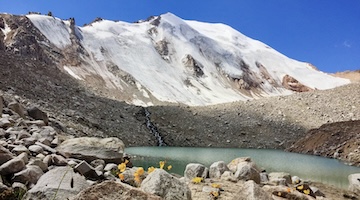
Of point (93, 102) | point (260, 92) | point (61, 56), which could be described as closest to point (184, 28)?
point (260, 92)

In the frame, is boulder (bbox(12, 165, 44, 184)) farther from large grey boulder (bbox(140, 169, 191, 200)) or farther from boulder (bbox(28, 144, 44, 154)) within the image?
large grey boulder (bbox(140, 169, 191, 200))

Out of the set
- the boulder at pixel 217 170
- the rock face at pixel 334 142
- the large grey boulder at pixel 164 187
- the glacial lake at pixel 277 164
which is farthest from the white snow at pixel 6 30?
the large grey boulder at pixel 164 187

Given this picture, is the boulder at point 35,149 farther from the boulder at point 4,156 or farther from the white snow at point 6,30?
the white snow at point 6,30

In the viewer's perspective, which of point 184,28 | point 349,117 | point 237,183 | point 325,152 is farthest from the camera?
point 184,28

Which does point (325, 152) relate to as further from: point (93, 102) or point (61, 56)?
point (61, 56)

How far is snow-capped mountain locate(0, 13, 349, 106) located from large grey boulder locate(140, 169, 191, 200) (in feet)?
164

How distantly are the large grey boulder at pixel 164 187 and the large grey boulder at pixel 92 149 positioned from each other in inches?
162

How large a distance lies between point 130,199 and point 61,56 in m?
67.3

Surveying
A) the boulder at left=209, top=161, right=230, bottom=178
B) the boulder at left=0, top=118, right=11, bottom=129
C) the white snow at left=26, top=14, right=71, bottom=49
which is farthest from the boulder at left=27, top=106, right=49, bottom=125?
the white snow at left=26, top=14, right=71, bottom=49

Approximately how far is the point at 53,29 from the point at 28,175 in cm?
7658

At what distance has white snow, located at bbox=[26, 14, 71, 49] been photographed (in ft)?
238

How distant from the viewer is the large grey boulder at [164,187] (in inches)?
196

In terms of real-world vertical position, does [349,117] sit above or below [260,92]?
below

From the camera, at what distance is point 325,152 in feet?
118
